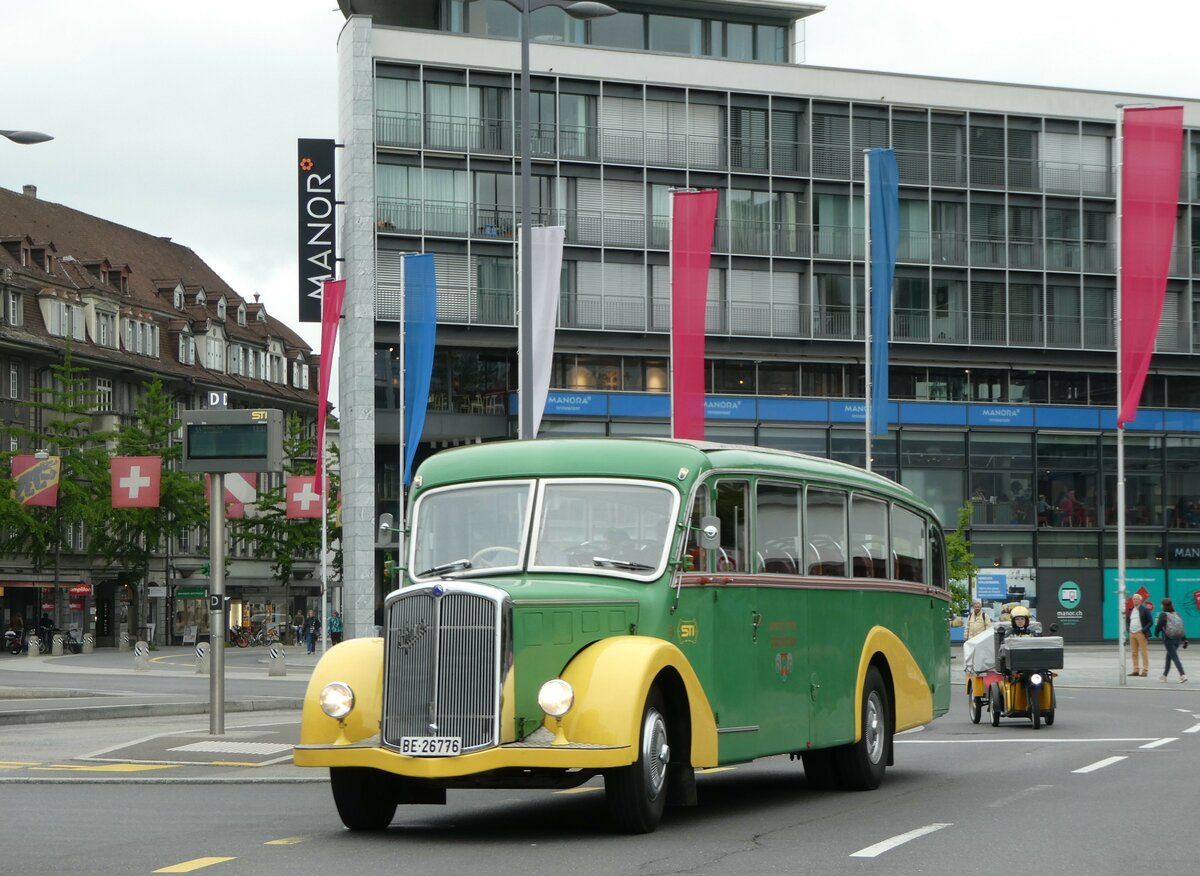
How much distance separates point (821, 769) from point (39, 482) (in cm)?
5151

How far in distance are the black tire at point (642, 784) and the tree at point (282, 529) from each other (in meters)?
75.0

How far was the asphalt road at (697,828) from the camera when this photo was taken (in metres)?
11.0

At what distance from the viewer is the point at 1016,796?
1541cm

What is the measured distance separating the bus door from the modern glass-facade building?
45.9 m

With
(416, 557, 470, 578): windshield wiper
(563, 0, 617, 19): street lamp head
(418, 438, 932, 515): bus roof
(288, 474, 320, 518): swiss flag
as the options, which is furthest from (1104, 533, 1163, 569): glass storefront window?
(416, 557, 470, 578): windshield wiper

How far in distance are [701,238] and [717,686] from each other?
22.3 metres

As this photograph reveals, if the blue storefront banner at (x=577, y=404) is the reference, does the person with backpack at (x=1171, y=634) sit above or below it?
below

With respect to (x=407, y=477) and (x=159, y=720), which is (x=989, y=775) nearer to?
(x=159, y=720)

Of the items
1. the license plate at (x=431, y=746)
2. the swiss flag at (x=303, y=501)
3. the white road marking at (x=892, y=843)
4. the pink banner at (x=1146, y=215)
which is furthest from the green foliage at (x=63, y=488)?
the white road marking at (x=892, y=843)

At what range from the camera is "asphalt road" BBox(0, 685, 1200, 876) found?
10961mm

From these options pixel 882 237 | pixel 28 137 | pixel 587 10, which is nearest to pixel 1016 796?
pixel 587 10

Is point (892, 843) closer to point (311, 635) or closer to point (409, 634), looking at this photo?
point (409, 634)

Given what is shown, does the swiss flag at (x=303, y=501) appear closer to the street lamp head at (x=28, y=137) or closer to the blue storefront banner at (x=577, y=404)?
the blue storefront banner at (x=577, y=404)

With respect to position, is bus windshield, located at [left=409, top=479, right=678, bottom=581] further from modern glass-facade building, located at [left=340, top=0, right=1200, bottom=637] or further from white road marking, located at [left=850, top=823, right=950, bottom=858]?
modern glass-facade building, located at [left=340, top=0, right=1200, bottom=637]
